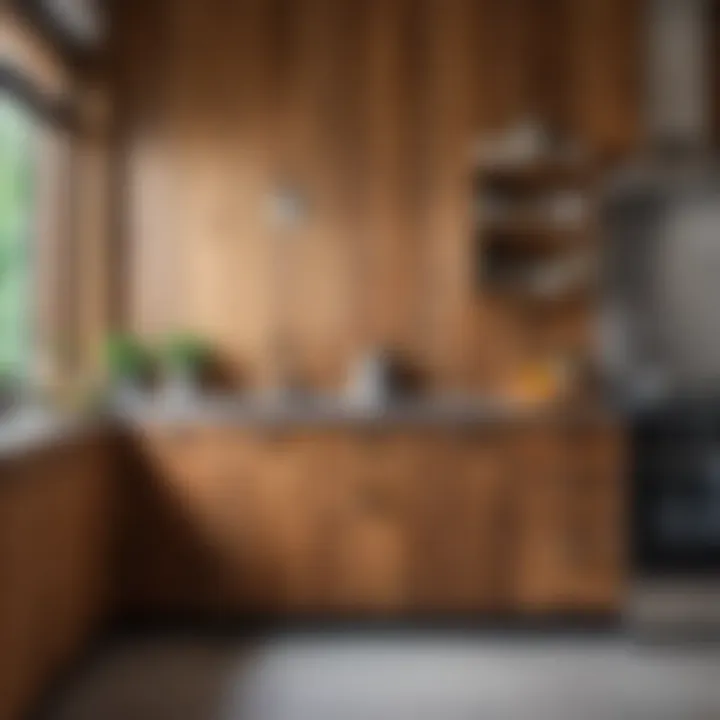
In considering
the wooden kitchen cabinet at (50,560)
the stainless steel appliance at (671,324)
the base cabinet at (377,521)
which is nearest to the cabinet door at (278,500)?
the base cabinet at (377,521)

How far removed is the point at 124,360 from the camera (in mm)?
5223

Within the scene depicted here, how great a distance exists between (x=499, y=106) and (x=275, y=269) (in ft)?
3.91

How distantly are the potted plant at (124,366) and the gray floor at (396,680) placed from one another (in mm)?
1064

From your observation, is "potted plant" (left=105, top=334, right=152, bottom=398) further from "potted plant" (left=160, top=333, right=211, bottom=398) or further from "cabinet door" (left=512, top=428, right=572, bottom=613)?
"cabinet door" (left=512, top=428, right=572, bottom=613)

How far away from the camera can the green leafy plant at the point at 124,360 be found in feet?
17.1

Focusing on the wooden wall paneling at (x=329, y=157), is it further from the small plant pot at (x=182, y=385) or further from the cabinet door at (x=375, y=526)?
the cabinet door at (x=375, y=526)

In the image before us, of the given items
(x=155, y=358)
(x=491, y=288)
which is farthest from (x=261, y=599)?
(x=491, y=288)

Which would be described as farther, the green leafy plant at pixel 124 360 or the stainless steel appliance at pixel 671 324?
the green leafy plant at pixel 124 360

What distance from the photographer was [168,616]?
192 inches

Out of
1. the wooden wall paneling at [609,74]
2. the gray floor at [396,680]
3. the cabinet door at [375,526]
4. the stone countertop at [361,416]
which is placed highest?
the wooden wall paneling at [609,74]

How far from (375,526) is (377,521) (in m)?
0.02

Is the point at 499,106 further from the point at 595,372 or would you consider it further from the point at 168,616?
the point at 168,616

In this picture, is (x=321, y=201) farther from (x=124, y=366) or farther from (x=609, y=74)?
(x=609, y=74)

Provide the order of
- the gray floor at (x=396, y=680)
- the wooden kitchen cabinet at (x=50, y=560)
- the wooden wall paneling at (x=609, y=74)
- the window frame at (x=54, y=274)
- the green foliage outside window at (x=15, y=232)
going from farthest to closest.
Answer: the wooden wall paneling at (x=609, y=74) → the window frame at (x=54, y=274) → the green foliage outside window at (x=15, y=232) → the gray floor at (x=396, y=680) → the wooden kitchen cabinet at (x=50, y=560)
